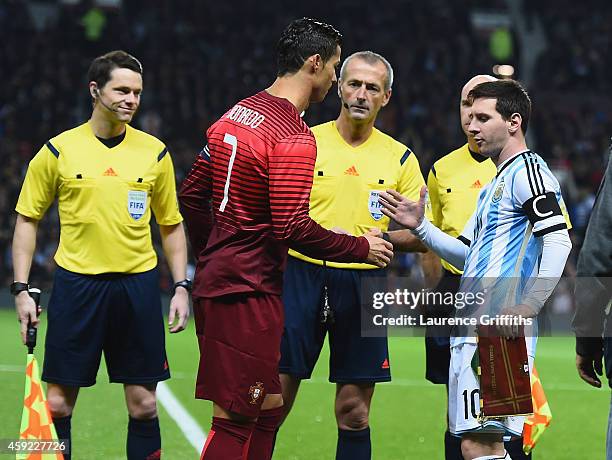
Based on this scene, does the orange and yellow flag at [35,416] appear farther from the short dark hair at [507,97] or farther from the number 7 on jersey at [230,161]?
the short dark hair at [507,97]

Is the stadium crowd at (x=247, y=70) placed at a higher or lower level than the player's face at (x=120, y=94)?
higher

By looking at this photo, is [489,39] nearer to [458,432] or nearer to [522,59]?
[522,59]

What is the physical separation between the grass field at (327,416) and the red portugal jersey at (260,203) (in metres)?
2.61

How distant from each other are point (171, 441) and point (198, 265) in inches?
117

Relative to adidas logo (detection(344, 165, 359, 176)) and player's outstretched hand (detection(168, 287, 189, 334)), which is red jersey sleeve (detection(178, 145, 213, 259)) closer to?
player's outstretched hand (detection(168, 287, 189, 334))

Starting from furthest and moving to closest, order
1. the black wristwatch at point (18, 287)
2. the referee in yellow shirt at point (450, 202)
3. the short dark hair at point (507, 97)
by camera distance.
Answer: the referee in yellow shirt at point (450, 202), the black wristwatch at point (18, 287), the short dark hair at point (507, 97)

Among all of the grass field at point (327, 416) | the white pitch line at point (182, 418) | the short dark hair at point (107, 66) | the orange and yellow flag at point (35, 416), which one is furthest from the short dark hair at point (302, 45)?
the white pitch line at point (182, 418)

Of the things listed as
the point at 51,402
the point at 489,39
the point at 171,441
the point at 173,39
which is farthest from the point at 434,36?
the point at 51,402

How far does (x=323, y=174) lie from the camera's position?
570cm

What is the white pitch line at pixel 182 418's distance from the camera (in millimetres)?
7207

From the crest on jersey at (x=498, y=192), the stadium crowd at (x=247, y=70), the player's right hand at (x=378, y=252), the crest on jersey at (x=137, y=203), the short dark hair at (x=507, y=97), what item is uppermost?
the stadium crowd at (x=247, y=70)

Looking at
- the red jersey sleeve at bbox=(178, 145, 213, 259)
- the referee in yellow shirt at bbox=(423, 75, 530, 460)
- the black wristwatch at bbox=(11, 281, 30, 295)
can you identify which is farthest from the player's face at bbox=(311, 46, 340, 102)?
the black wristwatch at bbox=(11, 281, 30, 295)

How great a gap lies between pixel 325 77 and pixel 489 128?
2.45 feet

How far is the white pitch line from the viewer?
7.21 m
